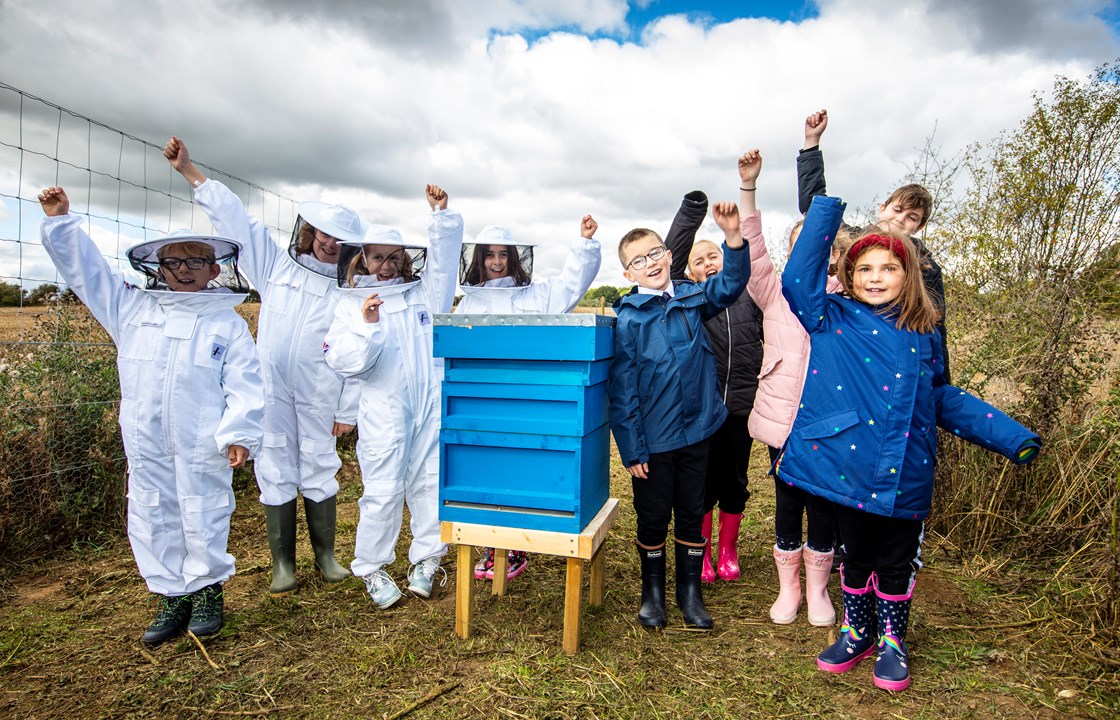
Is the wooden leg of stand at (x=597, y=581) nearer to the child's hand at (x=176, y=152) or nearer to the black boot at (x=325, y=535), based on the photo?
the black boot at (x=325, y=535)

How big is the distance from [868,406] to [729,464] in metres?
1.26

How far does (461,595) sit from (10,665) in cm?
212

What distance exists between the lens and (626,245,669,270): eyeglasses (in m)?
3.32

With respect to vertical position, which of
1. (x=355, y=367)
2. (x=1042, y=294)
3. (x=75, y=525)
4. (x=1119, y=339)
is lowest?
(x=75, y=525)

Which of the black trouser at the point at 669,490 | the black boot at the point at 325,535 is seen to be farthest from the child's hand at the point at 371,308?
the black trouser at the point at 669,490

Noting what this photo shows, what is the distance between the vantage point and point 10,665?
3.09 meters

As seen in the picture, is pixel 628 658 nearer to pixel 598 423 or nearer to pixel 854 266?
pixel 598 423

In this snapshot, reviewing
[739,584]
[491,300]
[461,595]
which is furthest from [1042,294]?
[461,595]

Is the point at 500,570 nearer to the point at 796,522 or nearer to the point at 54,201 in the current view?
the point at 796,522

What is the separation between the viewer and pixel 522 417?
304 centimetres

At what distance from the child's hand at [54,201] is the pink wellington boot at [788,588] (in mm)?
3861

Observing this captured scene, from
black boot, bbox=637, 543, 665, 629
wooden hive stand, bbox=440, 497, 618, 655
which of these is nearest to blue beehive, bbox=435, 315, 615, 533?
wooden hive stand, bbox=440, 497, 618, 655

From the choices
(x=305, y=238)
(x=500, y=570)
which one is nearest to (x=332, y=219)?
(x=305, y=238)

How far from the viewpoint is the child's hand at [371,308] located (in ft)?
11.5
